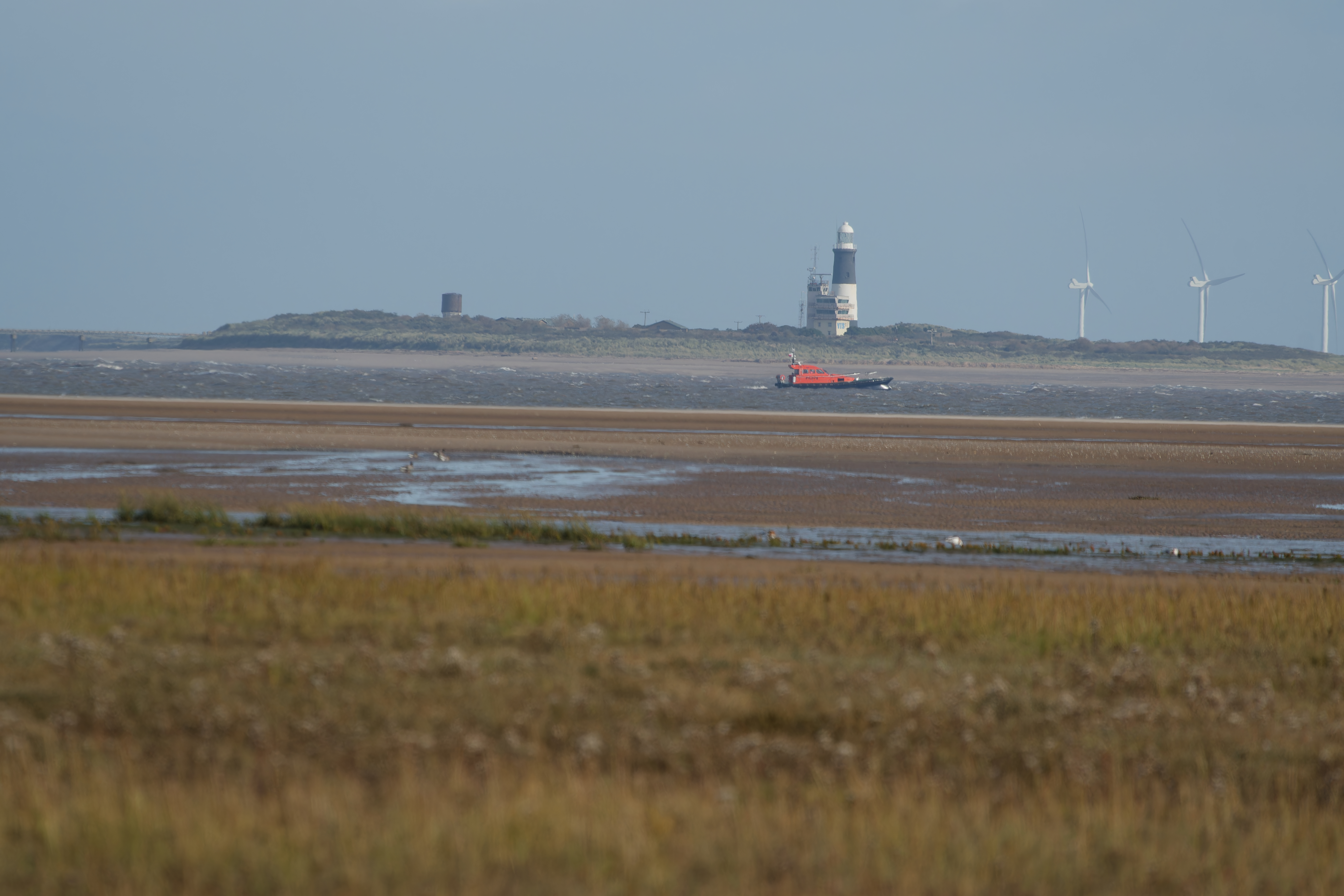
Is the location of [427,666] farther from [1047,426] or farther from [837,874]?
[1047,426]

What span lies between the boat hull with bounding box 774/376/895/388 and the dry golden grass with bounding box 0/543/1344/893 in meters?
99.5

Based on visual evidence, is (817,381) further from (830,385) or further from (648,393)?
(648,393)

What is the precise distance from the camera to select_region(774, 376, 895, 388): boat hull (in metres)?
113

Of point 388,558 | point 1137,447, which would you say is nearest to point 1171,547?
point 388,558

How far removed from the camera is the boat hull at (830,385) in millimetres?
112625

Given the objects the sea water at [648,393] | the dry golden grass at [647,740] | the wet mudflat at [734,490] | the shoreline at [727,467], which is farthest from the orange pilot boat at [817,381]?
the dry golden grass at [647,740]

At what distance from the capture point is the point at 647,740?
26.7 ft

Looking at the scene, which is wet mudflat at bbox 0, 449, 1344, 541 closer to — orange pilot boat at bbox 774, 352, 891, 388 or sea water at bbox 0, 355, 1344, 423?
sea water at bbox 0, 355, 1344, 423

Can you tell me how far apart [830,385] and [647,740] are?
107493 millimetres

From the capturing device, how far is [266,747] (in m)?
7.77

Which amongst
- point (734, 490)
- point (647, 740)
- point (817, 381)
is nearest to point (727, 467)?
point (734, 490)

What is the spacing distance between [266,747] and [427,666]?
71.8 inches

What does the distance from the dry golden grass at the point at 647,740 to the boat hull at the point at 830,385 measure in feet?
327

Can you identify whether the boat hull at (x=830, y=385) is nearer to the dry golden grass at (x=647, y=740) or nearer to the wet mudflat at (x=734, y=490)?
the wet mudflat at (x=734, y=490)
